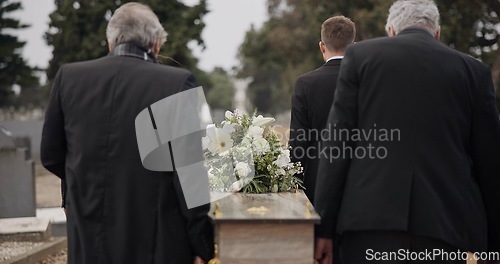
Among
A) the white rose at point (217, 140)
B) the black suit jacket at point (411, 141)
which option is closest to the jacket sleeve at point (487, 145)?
the black suit jacket at point (411, 141)

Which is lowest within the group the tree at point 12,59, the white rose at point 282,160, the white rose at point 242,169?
the white rose at point 242,169

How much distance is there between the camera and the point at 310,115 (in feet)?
16.2

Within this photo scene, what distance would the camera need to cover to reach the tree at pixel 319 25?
24.8m

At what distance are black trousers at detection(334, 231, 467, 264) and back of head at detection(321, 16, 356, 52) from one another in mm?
1846

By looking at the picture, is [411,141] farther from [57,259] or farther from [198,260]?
[57,259]

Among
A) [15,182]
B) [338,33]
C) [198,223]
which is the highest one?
[338,33]

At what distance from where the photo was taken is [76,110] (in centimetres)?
359

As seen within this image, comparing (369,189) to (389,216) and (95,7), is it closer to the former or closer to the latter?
(389,216)

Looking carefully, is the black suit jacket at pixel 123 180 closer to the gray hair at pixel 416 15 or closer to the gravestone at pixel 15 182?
the gray hair at pixel 416 15

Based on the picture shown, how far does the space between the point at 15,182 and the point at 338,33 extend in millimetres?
7282

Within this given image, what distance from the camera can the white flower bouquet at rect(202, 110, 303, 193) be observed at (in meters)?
4.38

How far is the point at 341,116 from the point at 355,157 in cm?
24

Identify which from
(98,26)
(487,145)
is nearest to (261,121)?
(487,145)

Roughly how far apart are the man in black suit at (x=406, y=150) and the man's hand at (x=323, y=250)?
0.10 feet
